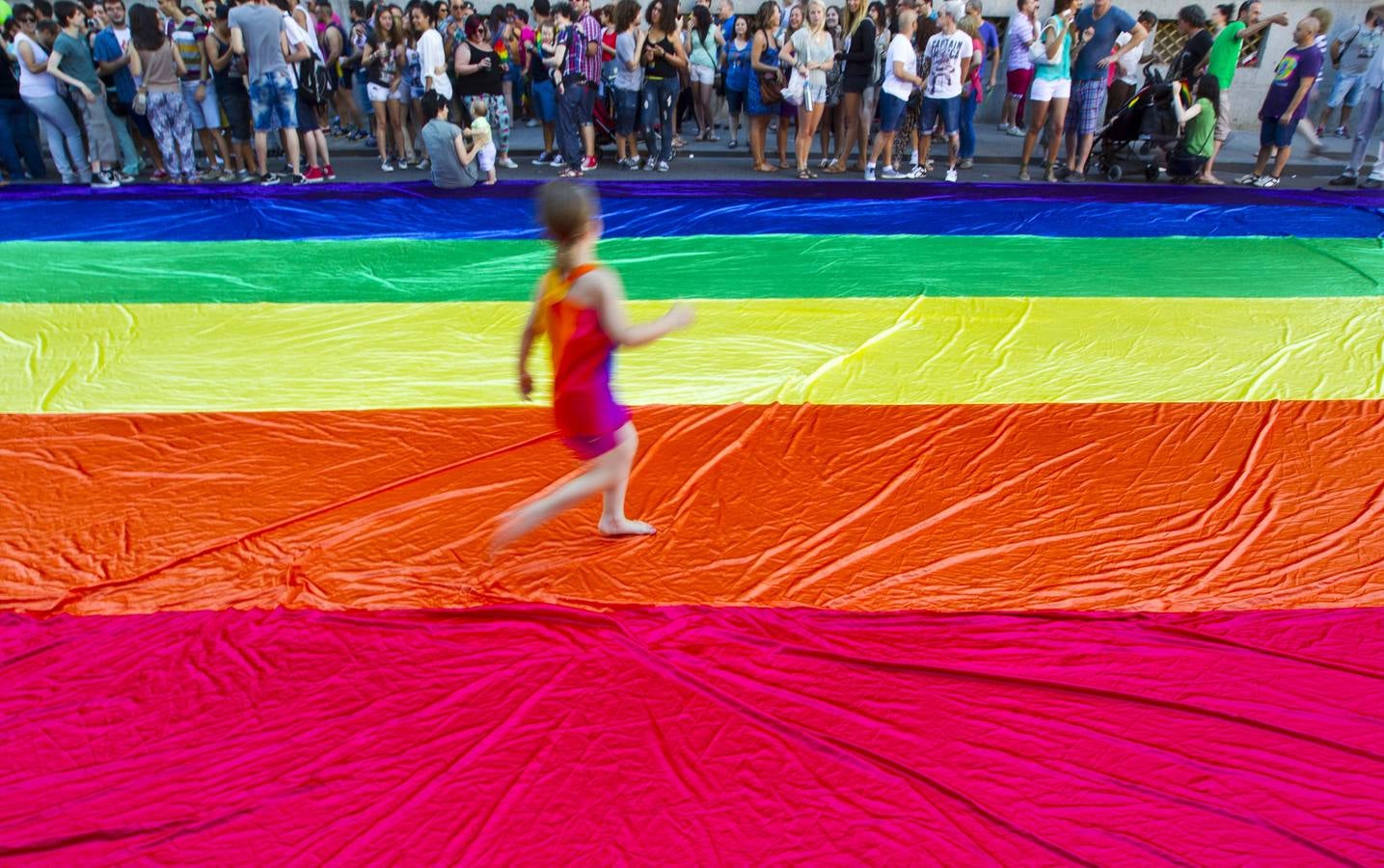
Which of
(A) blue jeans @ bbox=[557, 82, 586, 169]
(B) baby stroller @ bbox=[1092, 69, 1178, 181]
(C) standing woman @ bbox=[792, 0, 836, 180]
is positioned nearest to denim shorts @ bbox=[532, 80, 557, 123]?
(A) blue jeans @ bbox=[557, 82, 586, 169]

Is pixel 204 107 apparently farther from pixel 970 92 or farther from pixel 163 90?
pixel 970 92

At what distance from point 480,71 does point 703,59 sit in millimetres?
2868

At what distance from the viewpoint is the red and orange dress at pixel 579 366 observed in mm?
2990

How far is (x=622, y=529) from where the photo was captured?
11.7 ft

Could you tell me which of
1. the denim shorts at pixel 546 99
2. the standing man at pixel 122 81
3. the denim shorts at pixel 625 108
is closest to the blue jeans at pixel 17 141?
the standing man at pixel 122 81

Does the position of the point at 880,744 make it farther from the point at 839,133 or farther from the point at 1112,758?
the point at 839,133

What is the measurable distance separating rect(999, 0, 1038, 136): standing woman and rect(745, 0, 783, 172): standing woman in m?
2.71

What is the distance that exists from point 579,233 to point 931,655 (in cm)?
177

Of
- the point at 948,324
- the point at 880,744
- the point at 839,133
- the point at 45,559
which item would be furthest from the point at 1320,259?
the point at 45,559

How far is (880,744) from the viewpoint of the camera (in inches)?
102

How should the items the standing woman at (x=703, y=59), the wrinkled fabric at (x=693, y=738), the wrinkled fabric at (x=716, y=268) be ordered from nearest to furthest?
1. the wrinkled fabric at (x=693, y=738)
2. the wrinkled fabric at (x=716, y=268)
3. the standing woman at (x=703, y=59)

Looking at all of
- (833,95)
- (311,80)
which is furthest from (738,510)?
(311,80)

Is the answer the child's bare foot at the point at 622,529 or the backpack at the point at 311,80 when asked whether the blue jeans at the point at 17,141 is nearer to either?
the backpack at the point at 311,80

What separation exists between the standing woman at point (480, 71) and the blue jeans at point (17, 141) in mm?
4549
